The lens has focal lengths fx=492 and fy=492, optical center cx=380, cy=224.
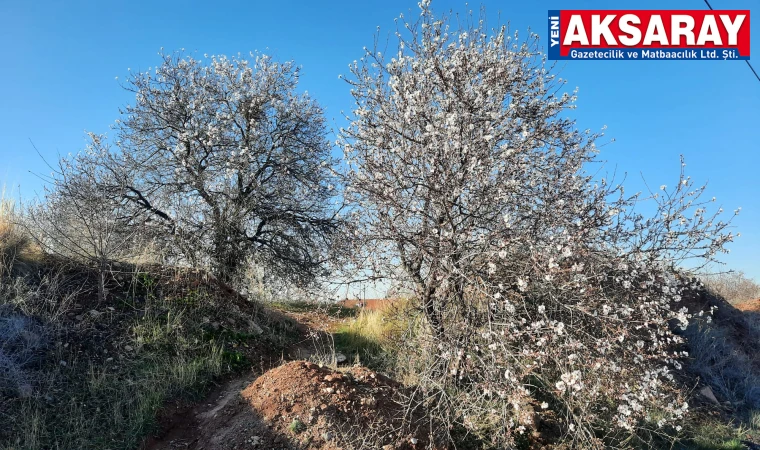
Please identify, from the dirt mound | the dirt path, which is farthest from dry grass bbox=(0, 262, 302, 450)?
the dirt mound

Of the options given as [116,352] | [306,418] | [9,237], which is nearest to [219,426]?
[306,418]

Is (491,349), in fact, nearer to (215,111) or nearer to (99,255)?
(99,255)

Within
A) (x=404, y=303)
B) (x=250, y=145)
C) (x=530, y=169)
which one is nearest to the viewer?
(x=530, y=169)

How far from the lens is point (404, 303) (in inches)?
271

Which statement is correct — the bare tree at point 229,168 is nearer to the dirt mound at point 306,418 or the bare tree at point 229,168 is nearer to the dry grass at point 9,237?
the dry grass at point 9,237

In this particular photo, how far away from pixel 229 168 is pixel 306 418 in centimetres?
718

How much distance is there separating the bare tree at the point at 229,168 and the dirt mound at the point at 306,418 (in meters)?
5.11

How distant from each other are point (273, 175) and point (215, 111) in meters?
1.94

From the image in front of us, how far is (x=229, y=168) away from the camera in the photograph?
423 inches

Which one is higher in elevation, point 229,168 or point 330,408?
point 229,168

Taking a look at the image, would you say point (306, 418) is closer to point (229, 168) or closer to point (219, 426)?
point (219, 426)

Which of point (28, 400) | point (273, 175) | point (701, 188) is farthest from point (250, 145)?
point (701, 188)

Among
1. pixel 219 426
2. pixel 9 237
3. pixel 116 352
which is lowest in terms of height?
pixel 219 426

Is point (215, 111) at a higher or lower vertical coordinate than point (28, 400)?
higher
